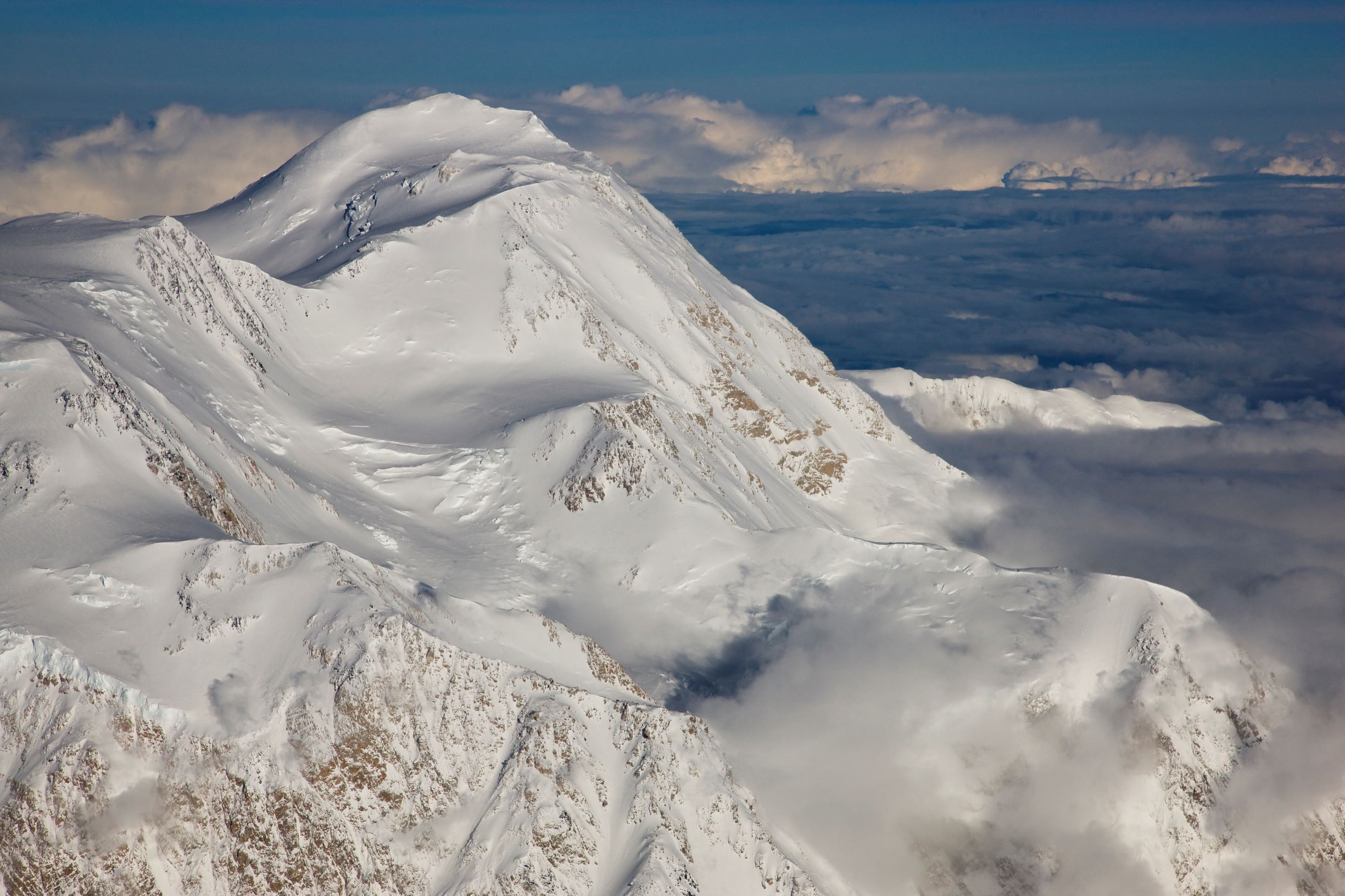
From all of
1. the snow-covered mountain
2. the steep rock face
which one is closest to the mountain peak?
the snow-covered mountain

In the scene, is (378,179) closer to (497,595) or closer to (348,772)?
(497,595)

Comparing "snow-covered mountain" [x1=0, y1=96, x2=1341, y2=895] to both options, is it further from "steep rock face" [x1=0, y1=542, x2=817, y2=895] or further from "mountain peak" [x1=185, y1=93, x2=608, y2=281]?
"mountain peak" [x1=185, y1=93, x2=608, y2=281]

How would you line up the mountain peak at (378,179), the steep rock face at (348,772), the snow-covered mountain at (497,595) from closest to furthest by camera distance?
the steep rock face at (348,772), the snow-covered mountain at (497,595), the mountain peak at (378,179)

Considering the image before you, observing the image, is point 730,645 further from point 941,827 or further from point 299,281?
point 299,281

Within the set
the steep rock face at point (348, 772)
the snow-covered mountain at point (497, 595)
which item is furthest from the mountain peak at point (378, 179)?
the steep rock face at point (348, 772)

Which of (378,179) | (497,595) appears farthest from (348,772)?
(378,179)

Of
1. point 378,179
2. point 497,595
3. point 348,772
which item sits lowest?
point 497,595

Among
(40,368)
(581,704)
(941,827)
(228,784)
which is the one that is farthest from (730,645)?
(40,368)

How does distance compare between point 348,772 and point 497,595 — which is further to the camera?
point 497,595

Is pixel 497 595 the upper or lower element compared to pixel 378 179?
lower

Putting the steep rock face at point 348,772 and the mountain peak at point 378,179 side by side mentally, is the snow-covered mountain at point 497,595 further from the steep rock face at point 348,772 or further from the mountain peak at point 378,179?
the mountain peak at point 378,179
